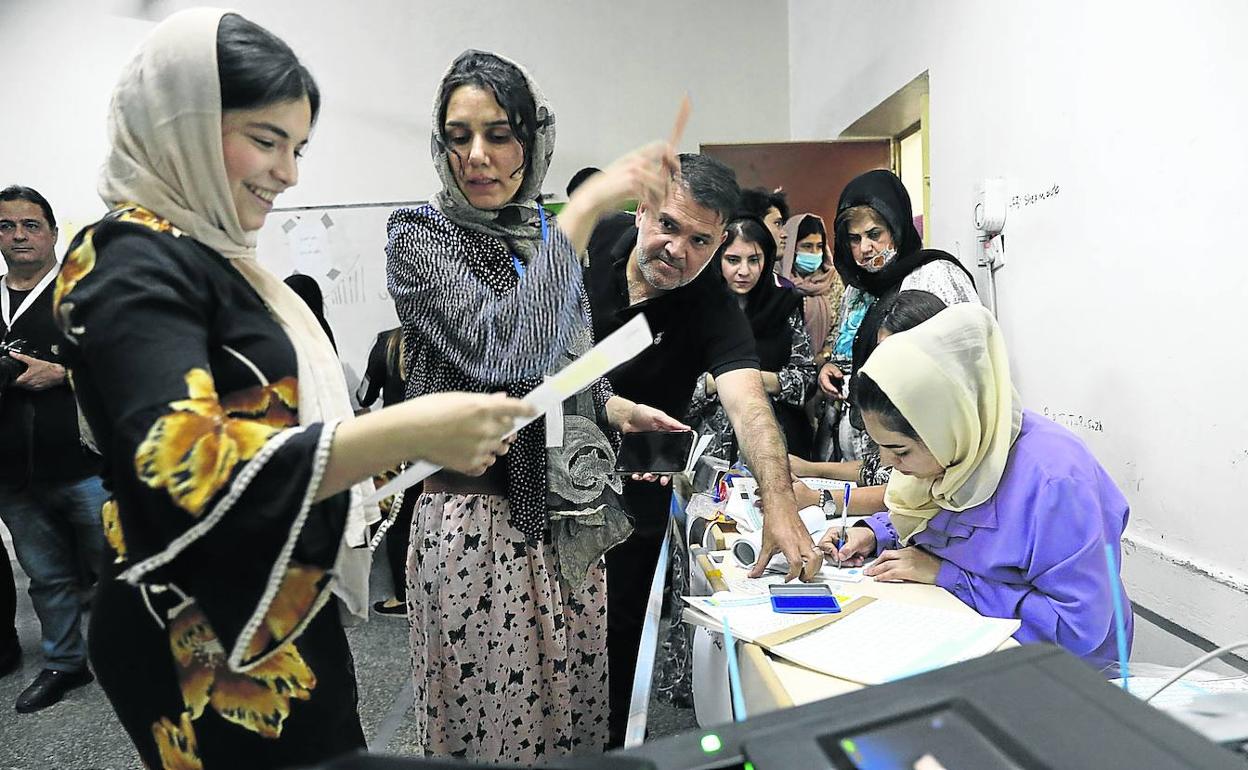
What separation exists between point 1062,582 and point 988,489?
0.53 ft

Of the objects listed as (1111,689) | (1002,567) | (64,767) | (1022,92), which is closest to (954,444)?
(1002,567)

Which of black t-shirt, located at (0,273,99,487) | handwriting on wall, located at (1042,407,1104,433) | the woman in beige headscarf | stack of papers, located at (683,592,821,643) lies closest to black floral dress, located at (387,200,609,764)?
stack of papers, located at (683,592,821,643)

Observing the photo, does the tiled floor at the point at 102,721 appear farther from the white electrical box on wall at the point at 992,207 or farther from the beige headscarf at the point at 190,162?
the white electrical box on wall at the point at 992,207

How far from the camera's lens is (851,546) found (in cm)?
141

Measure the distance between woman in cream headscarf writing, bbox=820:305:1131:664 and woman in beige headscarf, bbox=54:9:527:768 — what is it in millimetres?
792

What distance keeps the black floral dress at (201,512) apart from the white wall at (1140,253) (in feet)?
5.20

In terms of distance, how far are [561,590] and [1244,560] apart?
1.26 meters

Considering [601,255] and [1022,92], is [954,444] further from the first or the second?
[1022,92]

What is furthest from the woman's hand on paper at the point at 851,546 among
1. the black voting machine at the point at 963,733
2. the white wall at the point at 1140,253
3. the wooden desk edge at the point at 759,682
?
the black voting machine at the point at 963,733

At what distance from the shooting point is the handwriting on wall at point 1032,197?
206 cm

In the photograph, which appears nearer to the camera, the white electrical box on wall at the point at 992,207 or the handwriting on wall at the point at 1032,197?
the handwriting on wall at the point at 1032,197

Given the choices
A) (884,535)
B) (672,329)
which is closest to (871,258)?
(672,329)

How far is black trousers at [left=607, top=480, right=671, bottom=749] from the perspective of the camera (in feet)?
5.41

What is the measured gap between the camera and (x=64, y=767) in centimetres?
208
